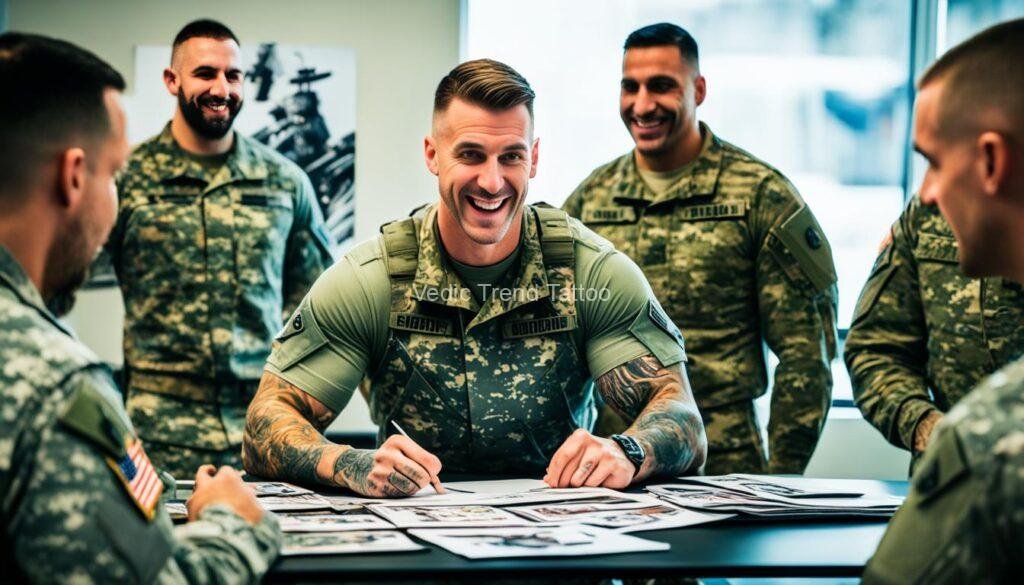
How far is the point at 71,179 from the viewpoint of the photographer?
1409mm

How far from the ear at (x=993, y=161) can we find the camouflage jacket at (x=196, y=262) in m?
2.68

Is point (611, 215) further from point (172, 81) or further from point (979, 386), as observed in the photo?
point (979, 386)

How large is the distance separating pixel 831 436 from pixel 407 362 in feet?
10.5

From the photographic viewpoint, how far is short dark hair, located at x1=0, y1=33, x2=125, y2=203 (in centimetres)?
138

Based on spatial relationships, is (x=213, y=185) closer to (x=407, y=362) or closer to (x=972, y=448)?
(x=407, y=362)

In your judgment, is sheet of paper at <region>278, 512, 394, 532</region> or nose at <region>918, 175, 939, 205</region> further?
sheet of paper at <region>278, 512, 394, 532</region>

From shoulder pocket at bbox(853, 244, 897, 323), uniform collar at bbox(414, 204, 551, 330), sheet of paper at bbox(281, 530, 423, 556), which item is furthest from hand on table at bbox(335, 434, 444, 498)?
shoulder pocket at bbox(853, 244, 897, 323)

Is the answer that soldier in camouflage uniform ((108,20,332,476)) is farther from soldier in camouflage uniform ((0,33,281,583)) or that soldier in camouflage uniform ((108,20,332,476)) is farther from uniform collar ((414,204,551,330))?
soldier in camouflage uniform ((0,33,281,583))

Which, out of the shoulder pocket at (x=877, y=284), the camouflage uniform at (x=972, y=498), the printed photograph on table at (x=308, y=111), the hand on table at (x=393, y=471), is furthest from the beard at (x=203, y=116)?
the camouflage uniform at (x=972, y=498)

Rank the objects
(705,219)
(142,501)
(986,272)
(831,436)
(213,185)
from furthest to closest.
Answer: (831,436)
(213,185)
(705,219)
(986,272)
(142,501)

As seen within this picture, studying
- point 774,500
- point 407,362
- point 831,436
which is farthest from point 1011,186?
point 831,436

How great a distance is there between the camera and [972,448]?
1.19 metres

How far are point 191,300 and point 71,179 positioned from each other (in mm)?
2299

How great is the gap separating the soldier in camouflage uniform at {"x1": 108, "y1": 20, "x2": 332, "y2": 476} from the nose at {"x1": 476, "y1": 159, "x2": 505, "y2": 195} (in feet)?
4.65
